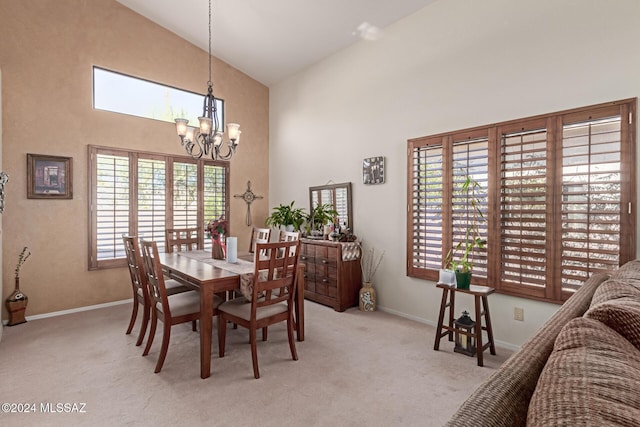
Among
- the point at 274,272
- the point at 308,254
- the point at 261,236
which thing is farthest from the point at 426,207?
the point at 261,236

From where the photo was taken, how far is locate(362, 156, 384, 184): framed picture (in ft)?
14.1

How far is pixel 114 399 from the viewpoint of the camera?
232 centimetres

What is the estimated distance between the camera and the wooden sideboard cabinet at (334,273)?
14.0ft

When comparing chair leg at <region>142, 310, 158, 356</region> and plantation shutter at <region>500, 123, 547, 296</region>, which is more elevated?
plantation shutter at <region>500, 123, 547, 296</region>

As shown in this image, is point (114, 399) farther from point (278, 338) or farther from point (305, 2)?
point (305, 2)

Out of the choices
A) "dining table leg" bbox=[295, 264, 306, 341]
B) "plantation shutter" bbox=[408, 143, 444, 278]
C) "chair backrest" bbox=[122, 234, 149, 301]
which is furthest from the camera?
"plantation shutter" bbox=[408, 143, 444, 278]

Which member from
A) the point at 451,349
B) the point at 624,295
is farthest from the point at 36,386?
the point at 624,295

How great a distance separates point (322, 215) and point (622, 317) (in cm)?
395

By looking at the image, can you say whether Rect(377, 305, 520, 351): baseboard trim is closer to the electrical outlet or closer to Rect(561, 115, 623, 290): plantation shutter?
the electrical outlet

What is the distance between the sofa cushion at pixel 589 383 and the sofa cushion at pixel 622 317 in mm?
53

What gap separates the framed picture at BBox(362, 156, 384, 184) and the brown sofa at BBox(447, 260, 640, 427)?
10.6ft

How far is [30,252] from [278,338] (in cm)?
331

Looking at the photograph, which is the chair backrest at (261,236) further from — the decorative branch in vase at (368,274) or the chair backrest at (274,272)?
the decorative branch in vase at (368,274)

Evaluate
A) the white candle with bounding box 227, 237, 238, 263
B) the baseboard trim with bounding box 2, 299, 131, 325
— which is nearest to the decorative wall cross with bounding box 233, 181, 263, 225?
the baseboard trim with bounding box 2, 299, 131, 325
